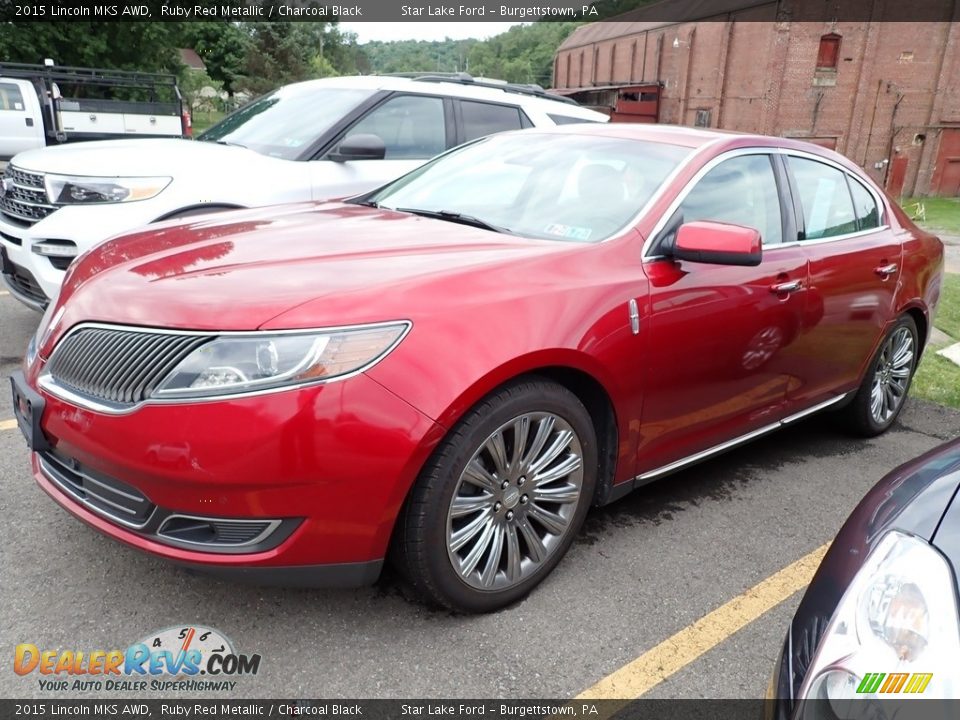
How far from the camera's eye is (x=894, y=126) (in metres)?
36.0

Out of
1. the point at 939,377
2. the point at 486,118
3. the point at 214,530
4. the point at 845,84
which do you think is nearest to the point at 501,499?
the point at 214,530

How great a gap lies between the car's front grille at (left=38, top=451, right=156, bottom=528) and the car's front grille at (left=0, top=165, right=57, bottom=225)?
278 centimetres

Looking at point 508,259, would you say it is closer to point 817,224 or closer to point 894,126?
point 817,224

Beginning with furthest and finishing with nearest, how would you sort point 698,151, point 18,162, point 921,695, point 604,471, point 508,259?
point 18,162 < point 698,151 < point 604,471 < point 508,259 < point 921,695

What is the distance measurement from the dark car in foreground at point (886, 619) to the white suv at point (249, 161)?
411 centimetres

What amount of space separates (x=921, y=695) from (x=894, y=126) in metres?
41.3

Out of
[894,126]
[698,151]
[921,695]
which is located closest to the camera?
[921,695]

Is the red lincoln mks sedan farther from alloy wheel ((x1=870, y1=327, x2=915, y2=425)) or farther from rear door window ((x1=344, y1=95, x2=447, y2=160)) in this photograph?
rear door window ((x1=344, y1=95, x2=447, y2=160))

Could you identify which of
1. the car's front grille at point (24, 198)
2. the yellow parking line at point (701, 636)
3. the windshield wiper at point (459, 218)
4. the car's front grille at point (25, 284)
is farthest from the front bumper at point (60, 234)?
the yellow parking line at point (701, 636)

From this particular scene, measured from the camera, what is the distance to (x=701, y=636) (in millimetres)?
2541

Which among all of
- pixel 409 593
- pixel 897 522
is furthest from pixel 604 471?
pixel 897 522

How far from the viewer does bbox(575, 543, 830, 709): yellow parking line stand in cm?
228

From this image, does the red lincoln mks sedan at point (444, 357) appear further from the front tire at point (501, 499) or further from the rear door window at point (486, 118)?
the rear door window at point (486, 118)

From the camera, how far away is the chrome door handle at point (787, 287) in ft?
10.6
